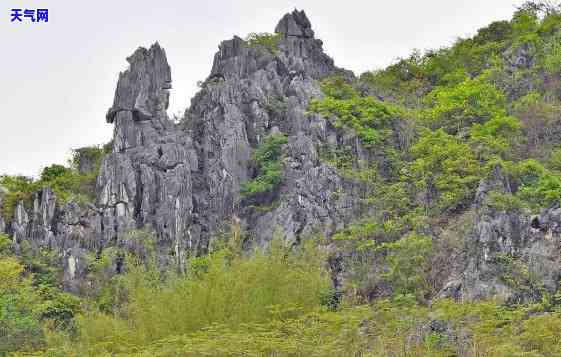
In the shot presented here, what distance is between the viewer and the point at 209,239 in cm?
2767

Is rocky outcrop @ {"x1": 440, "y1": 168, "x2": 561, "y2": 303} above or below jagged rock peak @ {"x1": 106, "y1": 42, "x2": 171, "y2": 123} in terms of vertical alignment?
below

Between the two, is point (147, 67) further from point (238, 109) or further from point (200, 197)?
point (200, 197)

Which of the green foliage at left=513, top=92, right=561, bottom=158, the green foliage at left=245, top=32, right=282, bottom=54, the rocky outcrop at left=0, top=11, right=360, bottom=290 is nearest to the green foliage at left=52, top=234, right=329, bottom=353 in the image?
the rocky outcrop at left=0, top=11, right=360, bottom=290

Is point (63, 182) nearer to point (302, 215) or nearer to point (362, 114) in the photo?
point (302, 215)

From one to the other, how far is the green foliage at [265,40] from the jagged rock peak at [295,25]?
1.37ft

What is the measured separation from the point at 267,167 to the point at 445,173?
248 inches

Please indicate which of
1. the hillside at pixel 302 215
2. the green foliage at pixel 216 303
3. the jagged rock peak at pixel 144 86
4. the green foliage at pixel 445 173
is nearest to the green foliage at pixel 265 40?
the hillside at pixel 302 215

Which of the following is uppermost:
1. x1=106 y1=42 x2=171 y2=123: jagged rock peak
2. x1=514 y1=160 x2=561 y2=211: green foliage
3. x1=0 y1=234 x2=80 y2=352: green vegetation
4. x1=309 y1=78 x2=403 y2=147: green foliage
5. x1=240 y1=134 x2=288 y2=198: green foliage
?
x1=106 y1=42 x2=171 y2=123: jagged rock peak

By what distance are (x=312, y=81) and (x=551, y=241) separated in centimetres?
1480

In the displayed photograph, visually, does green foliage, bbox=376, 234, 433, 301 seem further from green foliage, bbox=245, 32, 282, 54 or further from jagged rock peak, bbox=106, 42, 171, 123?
green foliage, bbox=245, 32, 282, 54

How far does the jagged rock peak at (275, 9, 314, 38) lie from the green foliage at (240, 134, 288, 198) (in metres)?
8.52

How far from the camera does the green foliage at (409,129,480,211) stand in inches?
1021

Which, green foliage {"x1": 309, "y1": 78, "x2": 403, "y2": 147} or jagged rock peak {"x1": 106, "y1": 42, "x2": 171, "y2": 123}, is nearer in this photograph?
green foliage {"x1": 309, "y1": 78, "x2": 403, "y2": 147}

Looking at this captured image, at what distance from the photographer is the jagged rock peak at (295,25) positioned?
123 feet
